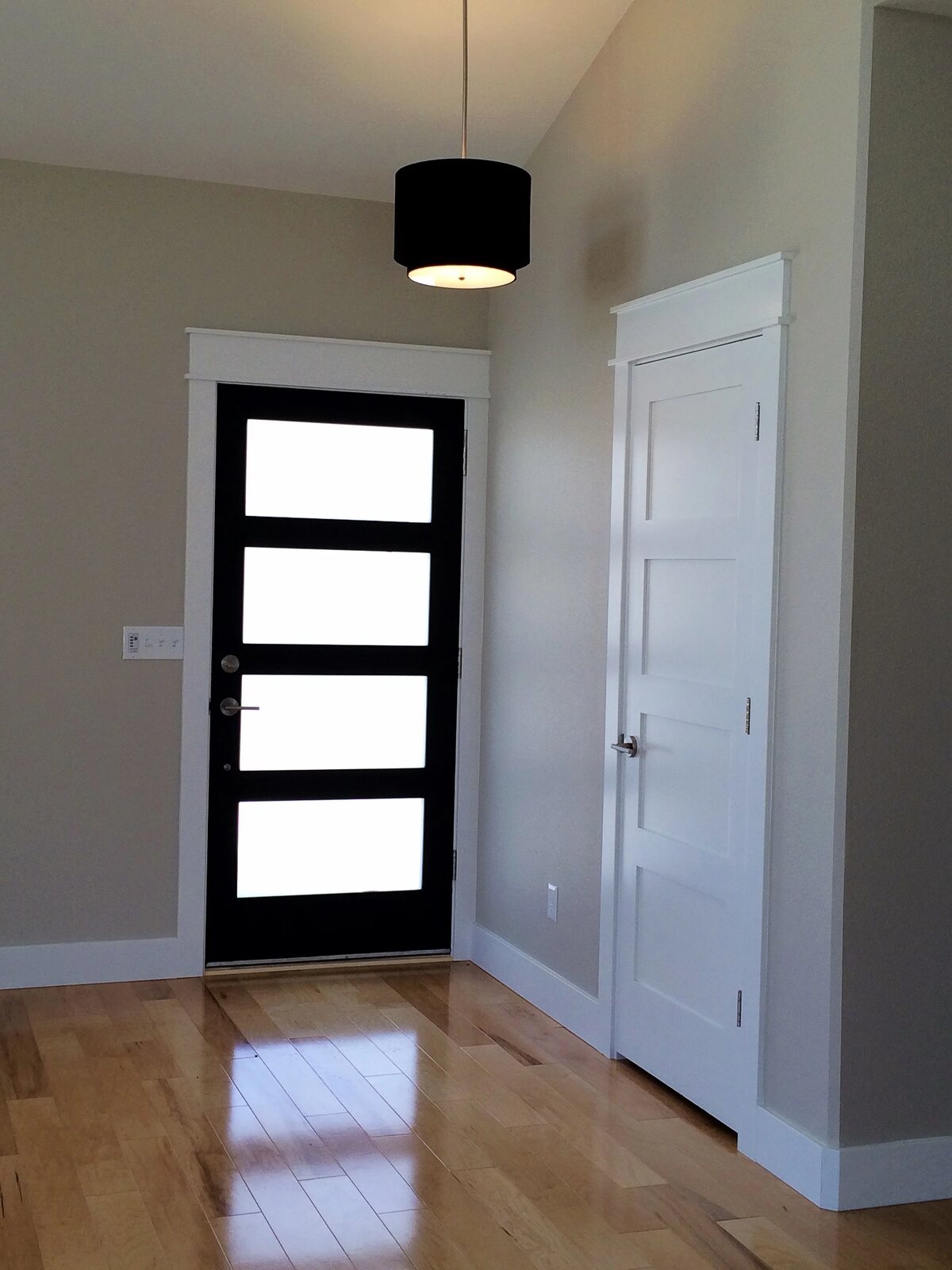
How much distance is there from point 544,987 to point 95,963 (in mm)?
1557

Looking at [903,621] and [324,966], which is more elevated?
[903,621]

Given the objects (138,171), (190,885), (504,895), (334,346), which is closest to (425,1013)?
(504,895)

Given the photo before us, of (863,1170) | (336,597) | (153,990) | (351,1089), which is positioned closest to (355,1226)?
(351,1089)

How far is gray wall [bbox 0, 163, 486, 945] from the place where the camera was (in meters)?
4.53

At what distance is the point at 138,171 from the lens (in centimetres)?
463

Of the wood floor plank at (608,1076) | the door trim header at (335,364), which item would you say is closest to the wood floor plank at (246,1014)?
the wood floor plank at (608,1076)

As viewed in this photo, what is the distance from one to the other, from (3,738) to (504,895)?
1830mm

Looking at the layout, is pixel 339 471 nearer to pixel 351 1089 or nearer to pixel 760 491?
pixel 760 491

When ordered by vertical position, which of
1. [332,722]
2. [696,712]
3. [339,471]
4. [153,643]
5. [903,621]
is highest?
[339,471]

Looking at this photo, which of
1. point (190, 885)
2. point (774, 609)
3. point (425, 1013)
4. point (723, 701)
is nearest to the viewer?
point (774, 609)

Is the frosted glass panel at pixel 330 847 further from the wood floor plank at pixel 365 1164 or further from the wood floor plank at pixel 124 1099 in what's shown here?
the wood floor plank at pixel 365 1164

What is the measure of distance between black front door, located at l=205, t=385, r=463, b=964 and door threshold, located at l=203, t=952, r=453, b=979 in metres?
0.03

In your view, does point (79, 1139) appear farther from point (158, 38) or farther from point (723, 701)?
point (158, 38)

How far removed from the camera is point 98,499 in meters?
4.62
